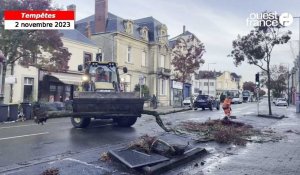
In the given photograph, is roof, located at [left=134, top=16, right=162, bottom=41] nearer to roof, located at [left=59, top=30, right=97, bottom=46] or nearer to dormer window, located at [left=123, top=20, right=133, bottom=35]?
dormer window, located at [left=123, top=20, right=133, bottom=35]

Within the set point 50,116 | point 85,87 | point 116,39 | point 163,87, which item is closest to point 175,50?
point 163,87

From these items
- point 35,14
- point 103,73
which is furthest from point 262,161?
point 35,14

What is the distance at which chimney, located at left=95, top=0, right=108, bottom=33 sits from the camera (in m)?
39.8

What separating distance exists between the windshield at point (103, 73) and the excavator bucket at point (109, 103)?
7.36 feet

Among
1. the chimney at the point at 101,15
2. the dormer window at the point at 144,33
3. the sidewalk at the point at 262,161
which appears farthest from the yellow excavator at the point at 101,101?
the dormer window at the point at 144,33

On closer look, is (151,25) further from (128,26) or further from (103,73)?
(103,73)

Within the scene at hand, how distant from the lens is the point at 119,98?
42.4 ft

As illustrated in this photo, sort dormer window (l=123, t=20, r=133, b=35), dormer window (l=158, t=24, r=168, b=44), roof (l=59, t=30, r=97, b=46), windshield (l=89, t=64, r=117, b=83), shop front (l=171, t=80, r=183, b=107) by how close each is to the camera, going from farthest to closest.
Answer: shop front (l=171, t=80, r=183, b=107)
dormer window (l=158, t=24, r=168, b=44)
dormer window (l=123, t=20, r=133, b=35)
roof (l=59, t=30, r=97, b=46)
windshield (l=89, t=64, r=117, b=83)

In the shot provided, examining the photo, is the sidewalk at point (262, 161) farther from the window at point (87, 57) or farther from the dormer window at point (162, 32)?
the dormer window at point (162, 32)

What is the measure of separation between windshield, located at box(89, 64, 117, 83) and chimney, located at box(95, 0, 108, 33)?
995 inches

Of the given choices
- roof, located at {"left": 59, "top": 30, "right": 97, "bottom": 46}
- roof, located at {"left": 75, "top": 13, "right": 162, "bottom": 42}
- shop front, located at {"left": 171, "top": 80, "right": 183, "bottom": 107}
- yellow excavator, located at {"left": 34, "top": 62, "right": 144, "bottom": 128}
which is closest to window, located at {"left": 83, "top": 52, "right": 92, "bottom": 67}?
roof, located at {"left": 59, "top": 30, "right": 97, "bottom": 46}

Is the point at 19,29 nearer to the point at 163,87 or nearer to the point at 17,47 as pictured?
the point at 17,47

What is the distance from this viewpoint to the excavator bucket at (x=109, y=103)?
40.4 ft

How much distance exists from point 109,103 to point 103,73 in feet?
9.09
